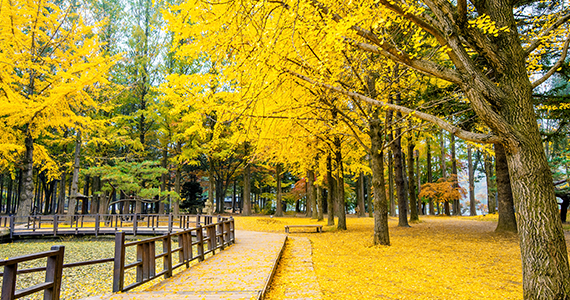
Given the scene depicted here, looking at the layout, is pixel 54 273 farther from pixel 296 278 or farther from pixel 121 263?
pixel 296 278

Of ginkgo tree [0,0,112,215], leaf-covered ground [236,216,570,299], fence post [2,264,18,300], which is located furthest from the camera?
ginkgo tree [0,0,112,215]

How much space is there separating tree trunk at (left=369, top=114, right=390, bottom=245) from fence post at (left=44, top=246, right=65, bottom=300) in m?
8.68

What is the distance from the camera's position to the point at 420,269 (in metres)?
7.18

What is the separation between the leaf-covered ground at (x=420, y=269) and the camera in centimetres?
546

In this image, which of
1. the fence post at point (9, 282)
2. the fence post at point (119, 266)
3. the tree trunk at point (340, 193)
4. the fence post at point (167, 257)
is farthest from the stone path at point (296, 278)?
the tree trunk at point (340, 193)

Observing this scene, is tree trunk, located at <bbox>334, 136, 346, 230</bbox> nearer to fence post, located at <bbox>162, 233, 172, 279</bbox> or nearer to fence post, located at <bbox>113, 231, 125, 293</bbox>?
fence post, located at <bbox>162, 233, 172, 279</bbox>

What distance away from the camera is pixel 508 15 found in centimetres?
514

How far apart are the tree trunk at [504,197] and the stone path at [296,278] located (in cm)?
835

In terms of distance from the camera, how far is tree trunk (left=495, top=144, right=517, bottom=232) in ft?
40.6

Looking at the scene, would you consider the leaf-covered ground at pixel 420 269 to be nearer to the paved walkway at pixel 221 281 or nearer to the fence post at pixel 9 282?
the paved walkway at pixel 221 281

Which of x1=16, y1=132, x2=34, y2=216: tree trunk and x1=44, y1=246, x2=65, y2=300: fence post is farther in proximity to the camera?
x1=16, y1=132, x2=34, y2=216: tree trunk

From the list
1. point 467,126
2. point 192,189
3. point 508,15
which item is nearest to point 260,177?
point 192,189

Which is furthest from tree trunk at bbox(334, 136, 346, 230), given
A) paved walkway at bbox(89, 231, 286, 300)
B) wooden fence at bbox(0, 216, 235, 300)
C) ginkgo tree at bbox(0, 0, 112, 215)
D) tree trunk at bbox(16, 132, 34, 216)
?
tree trunk at bbox(16, 132, 34, 216)

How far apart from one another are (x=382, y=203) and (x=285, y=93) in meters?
4.83
